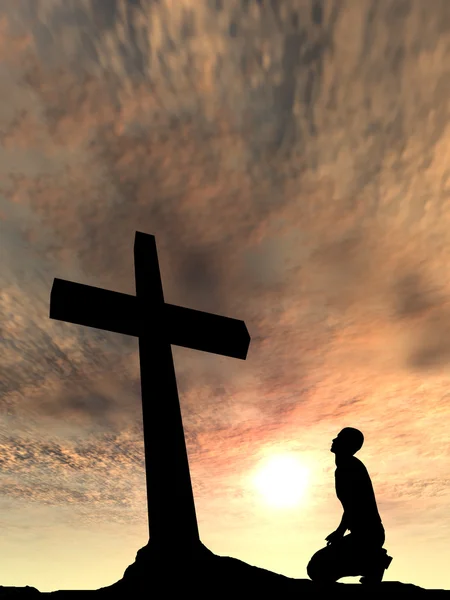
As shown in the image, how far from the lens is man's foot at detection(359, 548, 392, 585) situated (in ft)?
14.2

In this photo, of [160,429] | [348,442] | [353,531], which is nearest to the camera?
[353,531]

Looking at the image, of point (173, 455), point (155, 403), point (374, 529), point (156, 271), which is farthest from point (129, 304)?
point (374, 529)

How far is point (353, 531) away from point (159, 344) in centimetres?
302

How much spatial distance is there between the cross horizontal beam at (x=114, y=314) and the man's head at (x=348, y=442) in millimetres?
2401

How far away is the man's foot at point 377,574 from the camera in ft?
14.2

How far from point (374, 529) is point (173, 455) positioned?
213 centimetres

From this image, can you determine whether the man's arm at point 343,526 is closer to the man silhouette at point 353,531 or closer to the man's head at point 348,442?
the man silhouette at point 353,531

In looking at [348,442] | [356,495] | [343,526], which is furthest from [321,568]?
[348,442]

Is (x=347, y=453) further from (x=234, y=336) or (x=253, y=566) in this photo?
(x=234, y=336)

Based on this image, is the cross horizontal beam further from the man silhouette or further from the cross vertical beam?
the man silhouette

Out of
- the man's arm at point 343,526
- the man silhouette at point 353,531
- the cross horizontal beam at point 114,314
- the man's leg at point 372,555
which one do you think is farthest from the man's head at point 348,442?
the cross horizontal beam at point 114,314

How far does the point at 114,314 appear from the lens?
20.4ft

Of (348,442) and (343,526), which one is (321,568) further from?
(348,442)

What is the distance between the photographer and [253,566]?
4.33 meters
